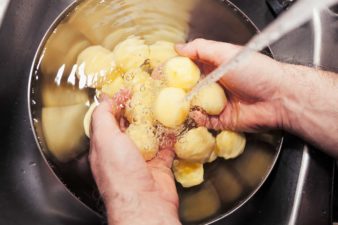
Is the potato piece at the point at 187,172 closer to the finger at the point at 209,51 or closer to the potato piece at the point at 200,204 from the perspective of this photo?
the potato piece at the point at 200,204

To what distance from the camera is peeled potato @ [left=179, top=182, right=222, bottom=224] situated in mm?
Result: 823

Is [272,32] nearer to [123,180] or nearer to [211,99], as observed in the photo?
[211,99]

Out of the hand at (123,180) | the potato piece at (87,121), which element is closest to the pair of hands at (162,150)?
the hand at (123,180)

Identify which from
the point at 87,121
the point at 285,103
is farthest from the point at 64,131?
the point at 285,103

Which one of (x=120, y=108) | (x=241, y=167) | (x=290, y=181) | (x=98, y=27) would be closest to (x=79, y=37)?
(x=98, y=27)

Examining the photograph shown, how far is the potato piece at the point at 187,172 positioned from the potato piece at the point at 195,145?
2cm

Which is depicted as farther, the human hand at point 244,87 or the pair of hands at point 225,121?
the human hand at point 244,87

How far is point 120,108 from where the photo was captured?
833 mm

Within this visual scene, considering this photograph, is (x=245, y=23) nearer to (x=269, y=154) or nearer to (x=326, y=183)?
(x=269, y=154)

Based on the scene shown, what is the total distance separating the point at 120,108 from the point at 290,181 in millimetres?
491

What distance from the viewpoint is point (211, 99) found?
33.6 inches

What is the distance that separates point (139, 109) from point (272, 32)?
0.41 meters

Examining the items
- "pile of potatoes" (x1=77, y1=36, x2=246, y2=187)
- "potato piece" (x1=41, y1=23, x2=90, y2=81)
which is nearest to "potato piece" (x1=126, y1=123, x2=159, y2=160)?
"pile of potatoes" (x1=77, y1=36, x2=246, y2=187)

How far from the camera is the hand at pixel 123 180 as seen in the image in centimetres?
71
